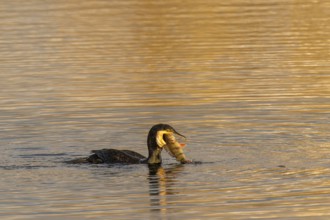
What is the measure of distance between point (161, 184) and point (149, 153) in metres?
1.42

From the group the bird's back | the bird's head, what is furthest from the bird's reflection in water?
the bird's back

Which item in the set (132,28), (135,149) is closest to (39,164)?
(135,149)

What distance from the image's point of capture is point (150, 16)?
33.5 meters

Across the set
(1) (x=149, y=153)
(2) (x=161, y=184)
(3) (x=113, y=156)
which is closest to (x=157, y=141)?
(1) (x=149, y=153)

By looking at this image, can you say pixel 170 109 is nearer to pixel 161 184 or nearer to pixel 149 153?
pixel 149 153

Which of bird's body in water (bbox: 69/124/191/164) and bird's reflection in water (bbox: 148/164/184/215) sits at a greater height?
bird's body in water (bbox: 69/124/191/164)

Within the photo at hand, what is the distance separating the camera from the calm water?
13906mm

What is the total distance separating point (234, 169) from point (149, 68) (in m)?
9.15

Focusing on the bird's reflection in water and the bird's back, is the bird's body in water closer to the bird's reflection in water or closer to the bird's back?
the bird's back

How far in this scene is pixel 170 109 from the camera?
19750 millimetres

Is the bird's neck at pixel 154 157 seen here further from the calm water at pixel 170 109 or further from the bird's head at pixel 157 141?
the calm water at pixel 170 109

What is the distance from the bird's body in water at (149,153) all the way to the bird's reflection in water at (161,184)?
151mm

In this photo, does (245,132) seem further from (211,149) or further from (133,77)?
(133,77)

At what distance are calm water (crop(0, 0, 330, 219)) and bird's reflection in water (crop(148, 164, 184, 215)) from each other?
3 centimetres
